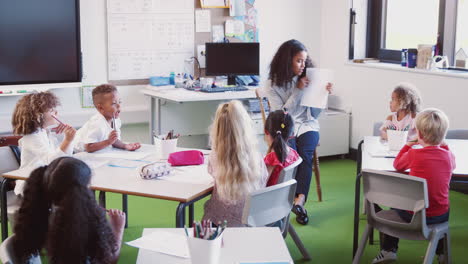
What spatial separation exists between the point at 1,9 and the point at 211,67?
1.91 metres

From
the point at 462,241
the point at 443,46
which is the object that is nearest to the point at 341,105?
the point at 443,46

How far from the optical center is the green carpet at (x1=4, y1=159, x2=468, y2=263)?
12.2 feet

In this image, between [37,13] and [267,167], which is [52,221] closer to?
[267,167]

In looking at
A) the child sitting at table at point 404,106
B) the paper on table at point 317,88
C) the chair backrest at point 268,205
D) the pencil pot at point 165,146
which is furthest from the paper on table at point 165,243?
the paper on table at point 317,88

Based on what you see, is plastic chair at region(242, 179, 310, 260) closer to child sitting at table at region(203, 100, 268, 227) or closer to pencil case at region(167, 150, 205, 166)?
child sitting at table at region(203, 100, 268, 227)

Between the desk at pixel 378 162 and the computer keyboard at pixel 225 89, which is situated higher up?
the computer keyboard at pixel 225 89

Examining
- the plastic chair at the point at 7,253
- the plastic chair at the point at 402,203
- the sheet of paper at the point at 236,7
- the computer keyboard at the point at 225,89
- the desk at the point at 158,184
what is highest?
the sheet of paper at the point at 236,7

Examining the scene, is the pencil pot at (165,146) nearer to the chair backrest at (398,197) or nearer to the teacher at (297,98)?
the chair backrest at (398,197)

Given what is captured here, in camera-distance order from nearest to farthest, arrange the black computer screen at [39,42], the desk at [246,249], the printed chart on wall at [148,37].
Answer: the desk at [246,249] < the black computer screen at [39,42] < the printed chart on wall at [148,37]

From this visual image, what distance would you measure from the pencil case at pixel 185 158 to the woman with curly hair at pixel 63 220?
1278mm

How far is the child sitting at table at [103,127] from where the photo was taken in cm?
358

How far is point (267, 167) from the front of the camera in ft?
10.5

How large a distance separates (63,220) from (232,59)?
4116 mm

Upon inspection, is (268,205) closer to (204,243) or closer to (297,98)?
(204,243)
